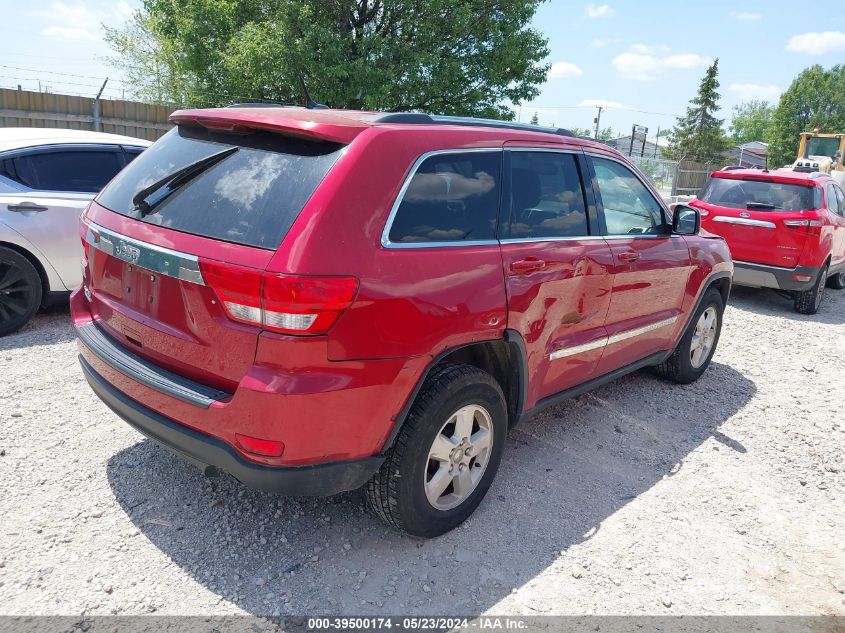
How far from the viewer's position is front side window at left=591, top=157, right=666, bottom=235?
4002 mm

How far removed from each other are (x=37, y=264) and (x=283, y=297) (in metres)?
4.13

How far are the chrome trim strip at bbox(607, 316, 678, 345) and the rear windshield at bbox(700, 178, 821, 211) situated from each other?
498 cm

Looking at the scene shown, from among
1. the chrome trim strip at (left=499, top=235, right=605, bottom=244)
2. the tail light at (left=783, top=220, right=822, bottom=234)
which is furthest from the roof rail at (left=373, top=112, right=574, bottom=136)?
the tail light at (left=783, top=220, right=822, bottom=234)

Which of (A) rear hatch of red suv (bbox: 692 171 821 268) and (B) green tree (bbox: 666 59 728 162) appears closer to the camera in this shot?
(A) rear hatch of red suv (bbox: 692 171 821 268)

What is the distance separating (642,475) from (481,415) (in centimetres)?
138

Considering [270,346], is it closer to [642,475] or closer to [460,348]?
[460,348]

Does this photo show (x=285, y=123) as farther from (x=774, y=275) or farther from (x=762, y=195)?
(x=762, y=195)

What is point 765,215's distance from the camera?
8.55 meters

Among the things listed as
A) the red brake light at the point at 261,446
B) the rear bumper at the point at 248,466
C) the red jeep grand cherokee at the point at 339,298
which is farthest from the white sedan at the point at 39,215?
the red brake light at the point at 261,446

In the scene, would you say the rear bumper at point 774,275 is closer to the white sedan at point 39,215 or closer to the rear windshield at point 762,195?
the rear windshield at point 762,195

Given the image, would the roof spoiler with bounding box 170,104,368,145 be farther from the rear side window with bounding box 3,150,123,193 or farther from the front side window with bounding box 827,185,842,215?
the front side window with bounding box 827,185,842,215

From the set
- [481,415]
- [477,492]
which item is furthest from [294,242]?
[477,492]

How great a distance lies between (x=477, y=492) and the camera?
3.24m

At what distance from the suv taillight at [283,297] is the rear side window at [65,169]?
160 inches
